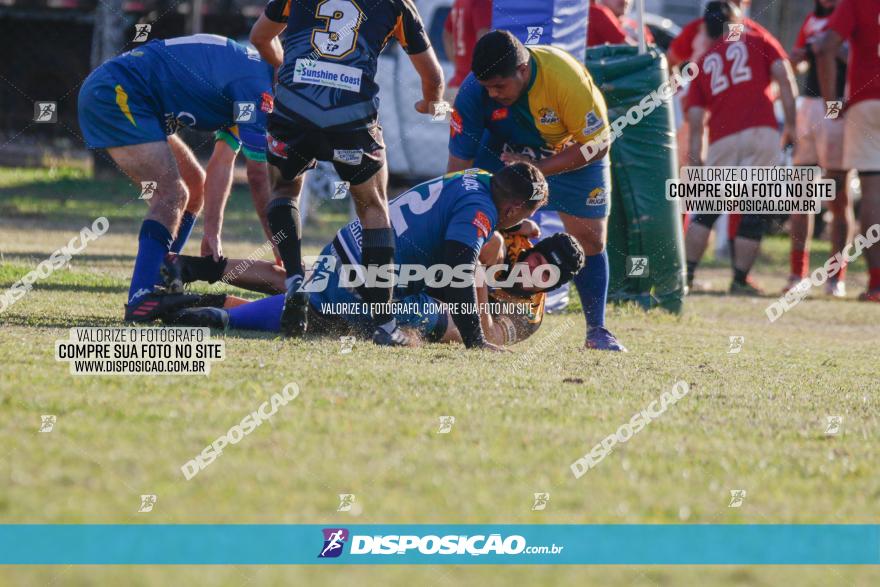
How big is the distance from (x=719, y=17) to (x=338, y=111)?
6051mm

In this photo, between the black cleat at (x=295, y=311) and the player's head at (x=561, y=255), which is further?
the player's head at (x=561, y=255)

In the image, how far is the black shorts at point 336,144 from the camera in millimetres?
5418

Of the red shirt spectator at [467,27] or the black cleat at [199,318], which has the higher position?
the red shirt spectator at [467,27]

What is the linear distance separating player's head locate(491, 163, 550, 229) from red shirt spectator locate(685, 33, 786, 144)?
5418mm

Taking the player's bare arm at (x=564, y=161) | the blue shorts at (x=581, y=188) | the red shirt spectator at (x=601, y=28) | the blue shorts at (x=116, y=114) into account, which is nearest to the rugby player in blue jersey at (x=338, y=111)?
the blue shorts at (x=116, y=114)

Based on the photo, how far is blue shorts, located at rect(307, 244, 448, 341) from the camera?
5.80 meters

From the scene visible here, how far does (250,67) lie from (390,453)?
10.7 ft

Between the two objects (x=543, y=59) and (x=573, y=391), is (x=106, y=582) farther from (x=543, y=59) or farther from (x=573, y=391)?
(x=543, y=59)

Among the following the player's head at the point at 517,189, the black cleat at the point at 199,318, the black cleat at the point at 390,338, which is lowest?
the black cleat at the point at 390,338

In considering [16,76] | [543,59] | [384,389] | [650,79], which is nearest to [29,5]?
[16,76]

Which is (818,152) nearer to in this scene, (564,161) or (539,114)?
(564,161)

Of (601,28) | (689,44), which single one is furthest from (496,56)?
(689,44)

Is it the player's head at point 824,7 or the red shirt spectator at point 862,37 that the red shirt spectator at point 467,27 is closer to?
the red shirt spectator at point 862,37

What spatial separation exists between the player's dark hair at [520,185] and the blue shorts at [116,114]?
175 cm
